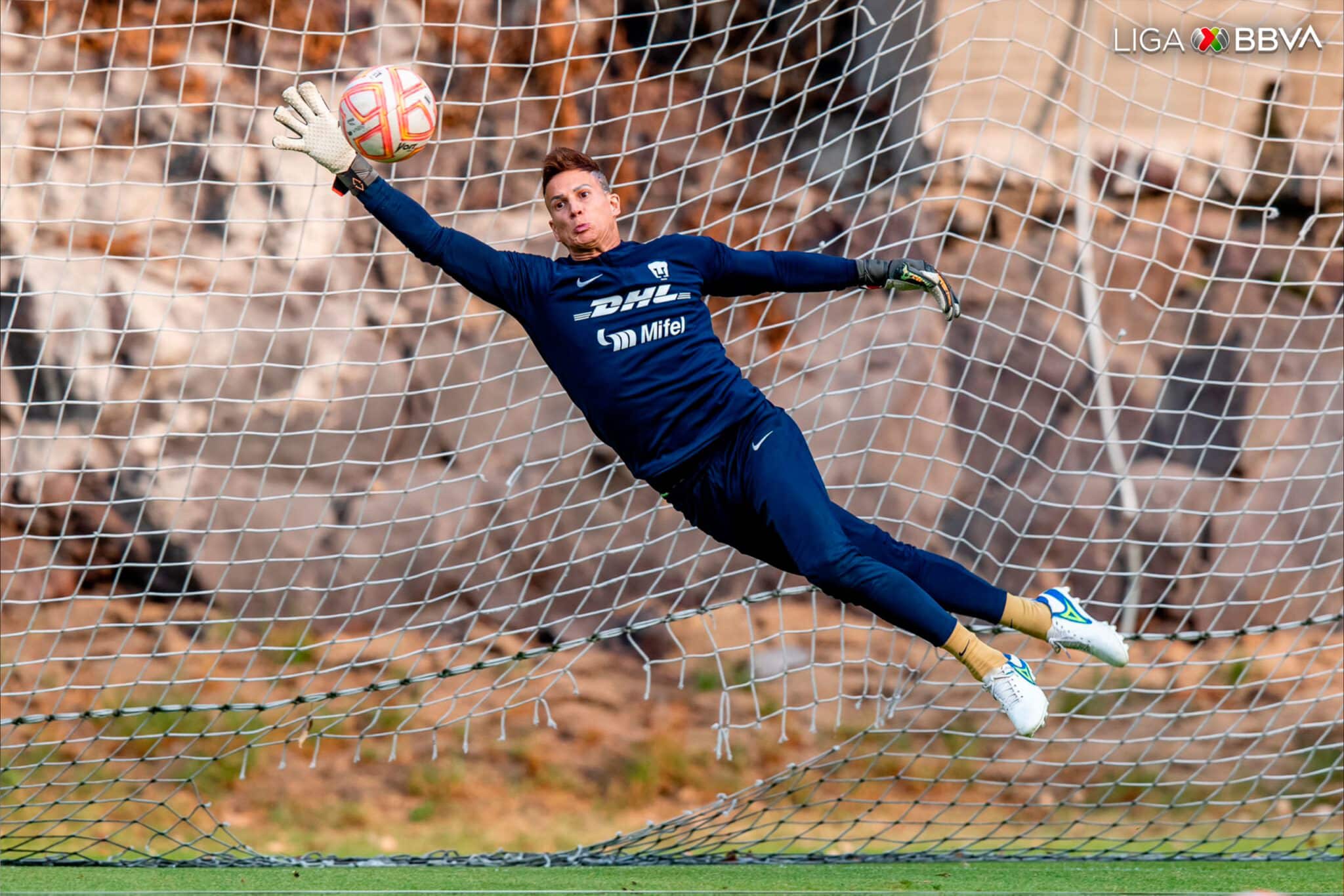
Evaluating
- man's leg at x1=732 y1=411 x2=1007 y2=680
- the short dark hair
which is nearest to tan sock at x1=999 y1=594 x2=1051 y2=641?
man's leg at x1=732 y1=411 x2=1007 y2=680

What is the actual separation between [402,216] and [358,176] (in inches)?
5.5

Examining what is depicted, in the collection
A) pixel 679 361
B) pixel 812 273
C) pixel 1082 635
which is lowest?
pixel 1082 635

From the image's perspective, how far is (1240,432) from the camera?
23.1 ft

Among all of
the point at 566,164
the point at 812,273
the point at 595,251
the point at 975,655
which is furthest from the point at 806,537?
the point at 566,164

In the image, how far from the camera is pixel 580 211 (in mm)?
3469

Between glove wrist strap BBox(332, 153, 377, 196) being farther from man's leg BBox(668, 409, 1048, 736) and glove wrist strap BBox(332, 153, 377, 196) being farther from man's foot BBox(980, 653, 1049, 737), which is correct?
man's foot BBox(980, 653, 1049, 737)

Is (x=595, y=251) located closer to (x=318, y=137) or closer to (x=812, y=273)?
(x=812, y=273)

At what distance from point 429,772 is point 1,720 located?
2259 mm

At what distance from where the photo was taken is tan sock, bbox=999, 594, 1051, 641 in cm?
345

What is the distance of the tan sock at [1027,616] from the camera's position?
11.3 feet

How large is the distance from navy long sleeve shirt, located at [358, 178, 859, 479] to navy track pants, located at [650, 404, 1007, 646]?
81 millimetres

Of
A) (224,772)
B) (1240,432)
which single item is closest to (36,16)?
(224,772)

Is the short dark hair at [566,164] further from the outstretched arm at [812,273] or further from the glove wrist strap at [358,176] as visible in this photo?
the glove wrist strap at [358,176]

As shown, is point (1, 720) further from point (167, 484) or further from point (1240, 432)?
point (1240, 432)
